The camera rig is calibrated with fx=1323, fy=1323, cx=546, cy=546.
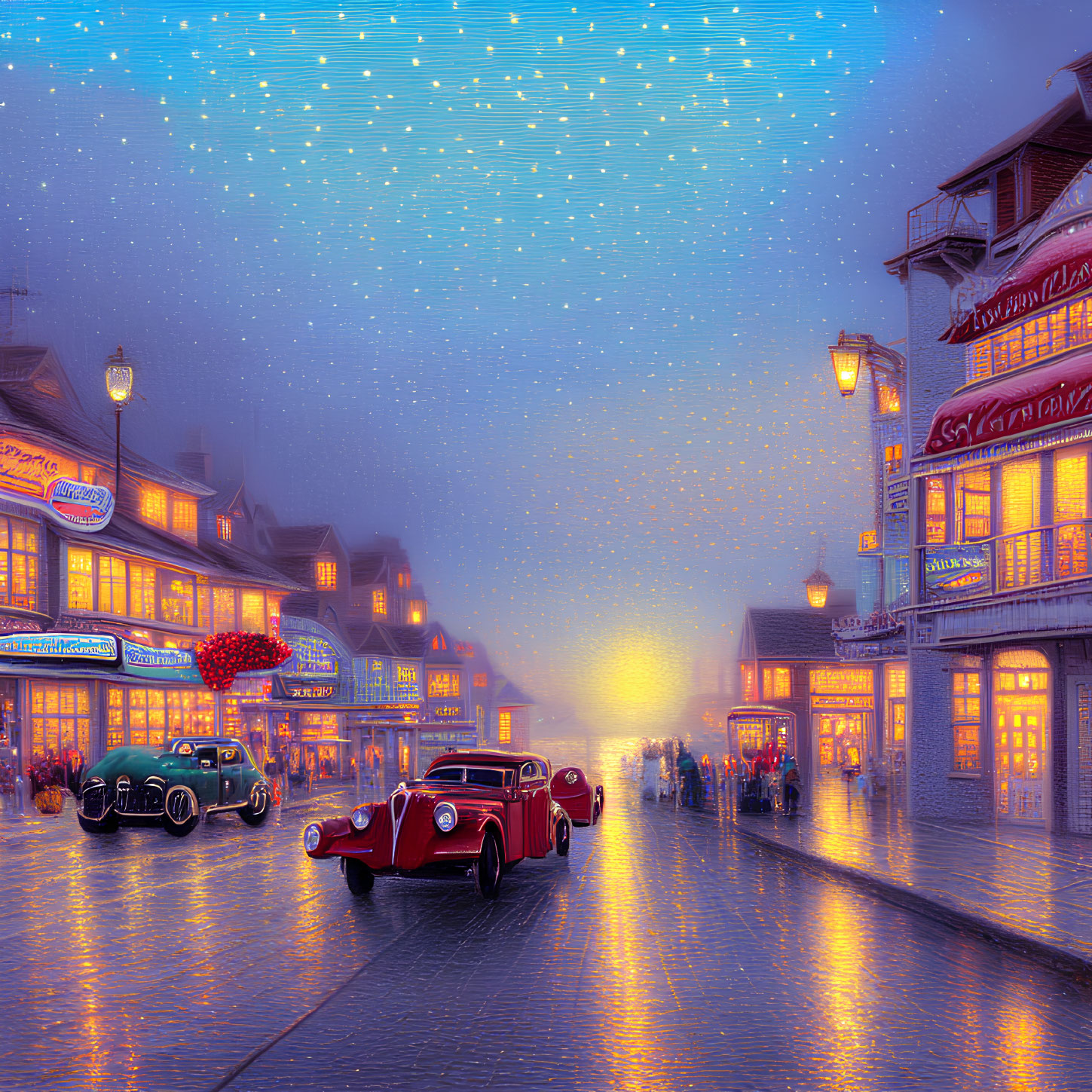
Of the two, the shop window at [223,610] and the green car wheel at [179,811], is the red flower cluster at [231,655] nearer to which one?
the shop window at [223,610]

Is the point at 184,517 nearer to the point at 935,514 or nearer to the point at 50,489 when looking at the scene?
the point at 50,489

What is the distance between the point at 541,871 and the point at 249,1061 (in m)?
11.2

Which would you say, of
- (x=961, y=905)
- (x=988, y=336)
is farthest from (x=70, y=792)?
(x=961, y=905)

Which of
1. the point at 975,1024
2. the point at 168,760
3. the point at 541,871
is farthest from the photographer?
the point at 168,760

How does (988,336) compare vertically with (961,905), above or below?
above

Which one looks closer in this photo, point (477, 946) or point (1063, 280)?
point (477, 946)

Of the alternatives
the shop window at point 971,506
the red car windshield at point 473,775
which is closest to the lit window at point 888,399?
the shop window at point 971,506

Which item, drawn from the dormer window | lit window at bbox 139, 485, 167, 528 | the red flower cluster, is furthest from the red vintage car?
the dormer window

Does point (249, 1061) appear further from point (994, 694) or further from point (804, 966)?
point (994, 694)

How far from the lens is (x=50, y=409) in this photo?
41156mm

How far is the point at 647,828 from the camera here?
2698 centimetres

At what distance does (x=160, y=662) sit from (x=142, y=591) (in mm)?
3816

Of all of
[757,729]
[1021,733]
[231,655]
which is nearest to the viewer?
[1021,733]

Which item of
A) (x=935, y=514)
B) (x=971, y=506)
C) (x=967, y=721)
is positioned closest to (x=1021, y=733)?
(x=967, y=721)
